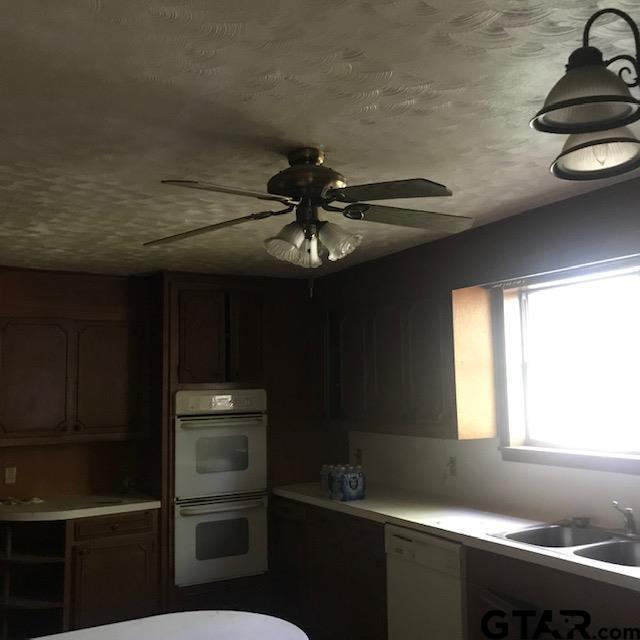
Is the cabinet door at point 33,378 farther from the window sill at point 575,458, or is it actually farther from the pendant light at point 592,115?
the pendant light at point 592,115

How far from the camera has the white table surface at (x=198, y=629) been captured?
6.59 feet

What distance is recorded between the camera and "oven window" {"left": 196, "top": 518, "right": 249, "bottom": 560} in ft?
13.7

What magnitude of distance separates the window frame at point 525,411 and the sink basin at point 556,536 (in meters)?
0.28

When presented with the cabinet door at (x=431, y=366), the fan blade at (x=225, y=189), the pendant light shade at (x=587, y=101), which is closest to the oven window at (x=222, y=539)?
the cabinet door at (x=431, y=366)

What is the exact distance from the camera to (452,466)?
150 inches

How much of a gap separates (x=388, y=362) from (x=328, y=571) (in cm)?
123

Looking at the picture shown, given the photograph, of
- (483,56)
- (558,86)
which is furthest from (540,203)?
(558,86)

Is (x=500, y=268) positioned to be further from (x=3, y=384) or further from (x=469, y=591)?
(x=3, y=384)

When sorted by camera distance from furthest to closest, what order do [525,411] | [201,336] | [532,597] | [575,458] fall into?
[201,336], [525,411], [575,458], [532,597]

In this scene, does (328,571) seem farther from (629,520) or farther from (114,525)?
(629,520)

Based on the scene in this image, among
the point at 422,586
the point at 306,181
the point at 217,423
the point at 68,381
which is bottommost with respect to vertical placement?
the point at 422,586

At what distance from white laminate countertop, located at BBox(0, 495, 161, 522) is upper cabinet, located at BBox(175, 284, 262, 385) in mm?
771

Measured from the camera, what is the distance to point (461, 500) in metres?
3.70

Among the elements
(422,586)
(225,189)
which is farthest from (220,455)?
(225,189)
